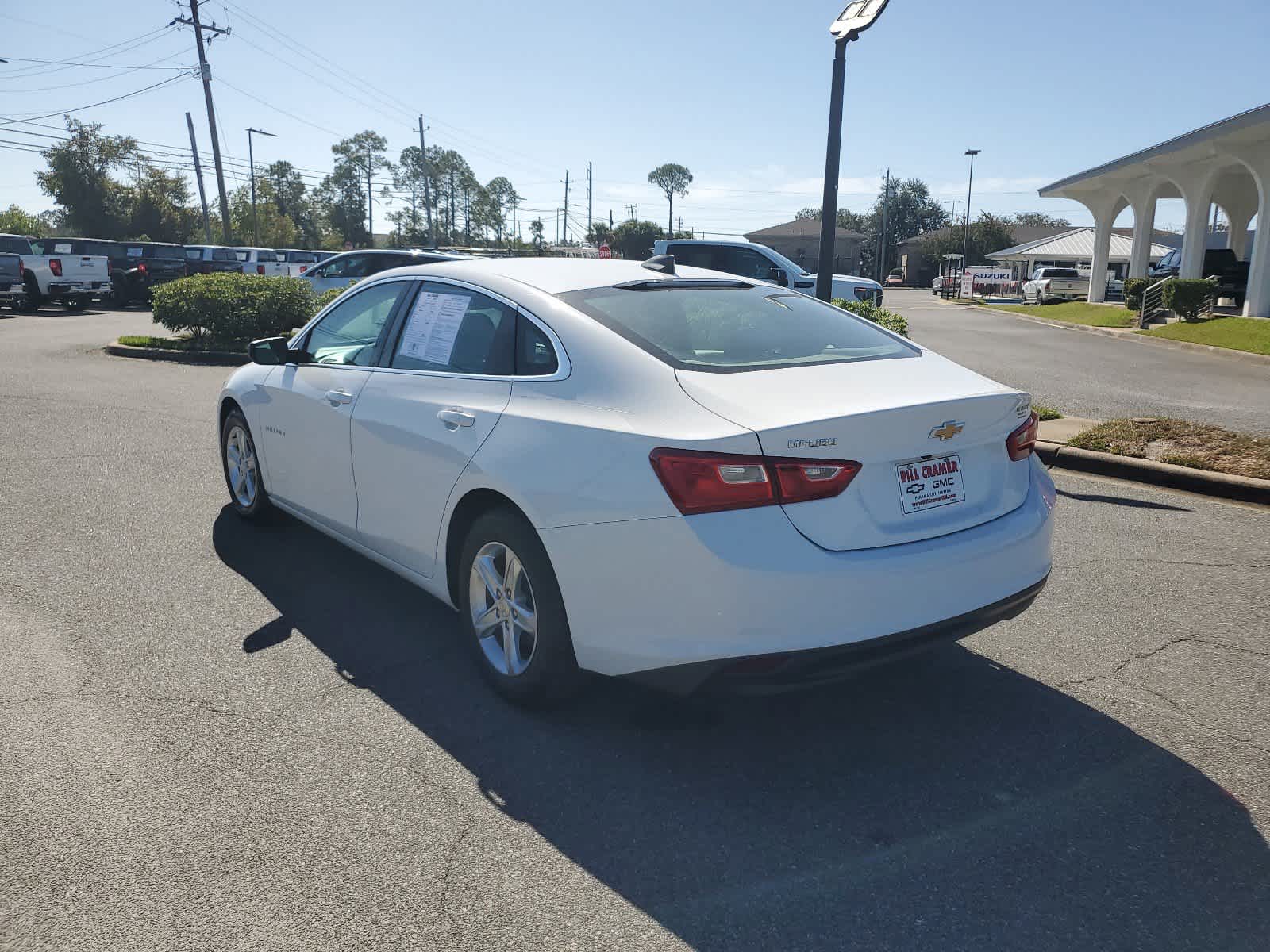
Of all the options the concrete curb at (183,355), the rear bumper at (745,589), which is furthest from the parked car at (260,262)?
the rear bumper at (745,589)

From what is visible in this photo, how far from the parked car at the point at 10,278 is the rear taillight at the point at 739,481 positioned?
28085 millimetres

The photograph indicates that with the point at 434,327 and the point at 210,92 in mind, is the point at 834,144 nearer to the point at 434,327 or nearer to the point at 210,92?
the point at 434,327

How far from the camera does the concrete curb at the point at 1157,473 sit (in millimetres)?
7109

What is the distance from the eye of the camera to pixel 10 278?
84.2ft

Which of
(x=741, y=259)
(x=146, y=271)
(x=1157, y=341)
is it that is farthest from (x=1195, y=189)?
(x=146, y=271)

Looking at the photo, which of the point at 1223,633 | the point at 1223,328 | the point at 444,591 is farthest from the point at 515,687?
the point at 1223,328

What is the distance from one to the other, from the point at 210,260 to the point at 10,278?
509 cm

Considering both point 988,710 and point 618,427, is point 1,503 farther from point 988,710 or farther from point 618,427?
point 988,710

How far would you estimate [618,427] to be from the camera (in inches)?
127

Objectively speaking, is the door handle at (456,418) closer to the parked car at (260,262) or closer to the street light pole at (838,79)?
the street light pole at (838,79)

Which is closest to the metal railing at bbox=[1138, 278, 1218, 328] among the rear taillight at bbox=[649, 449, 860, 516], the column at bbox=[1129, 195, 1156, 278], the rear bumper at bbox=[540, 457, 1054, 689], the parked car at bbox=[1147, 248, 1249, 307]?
the parked car at bbox=[1147, 248, 1249, 307]

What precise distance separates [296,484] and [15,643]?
1446 millimetres

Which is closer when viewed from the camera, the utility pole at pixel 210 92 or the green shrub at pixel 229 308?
the green shrub at pixel 229 308

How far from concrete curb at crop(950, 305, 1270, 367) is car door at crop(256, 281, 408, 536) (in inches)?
669
